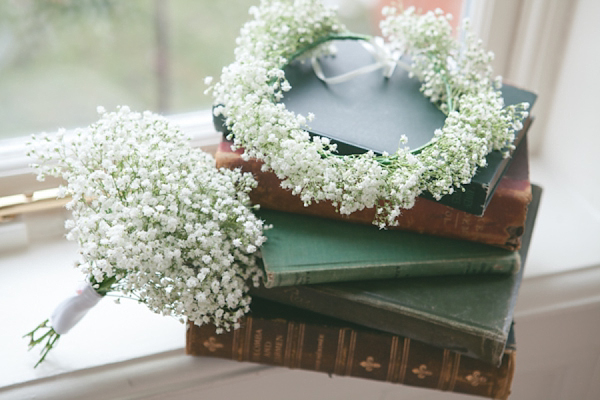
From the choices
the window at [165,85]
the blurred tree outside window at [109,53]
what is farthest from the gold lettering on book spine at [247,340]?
the blurred tree outside window at [109,53]

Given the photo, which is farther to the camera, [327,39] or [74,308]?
[327,39]

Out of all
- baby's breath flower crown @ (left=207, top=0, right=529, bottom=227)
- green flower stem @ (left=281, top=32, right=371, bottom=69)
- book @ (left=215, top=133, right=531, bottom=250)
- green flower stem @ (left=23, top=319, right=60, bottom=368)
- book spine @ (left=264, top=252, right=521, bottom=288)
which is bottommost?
green flower stem @ (left=23, top=319, right=60, bottom=368)

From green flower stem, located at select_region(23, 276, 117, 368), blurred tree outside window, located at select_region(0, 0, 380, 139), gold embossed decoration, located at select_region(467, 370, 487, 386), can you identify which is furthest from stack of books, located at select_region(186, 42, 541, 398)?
blurred tree outside window, located at select_region(0, 0, 380, 139)

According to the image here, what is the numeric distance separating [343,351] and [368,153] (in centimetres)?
29

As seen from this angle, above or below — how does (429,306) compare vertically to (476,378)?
above

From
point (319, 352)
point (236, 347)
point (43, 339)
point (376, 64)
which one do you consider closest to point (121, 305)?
point (43, 339)

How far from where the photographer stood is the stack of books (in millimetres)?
765

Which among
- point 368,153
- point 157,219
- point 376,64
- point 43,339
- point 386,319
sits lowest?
point 43,339

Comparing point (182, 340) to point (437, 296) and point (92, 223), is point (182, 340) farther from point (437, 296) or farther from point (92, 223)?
point (437, 296)

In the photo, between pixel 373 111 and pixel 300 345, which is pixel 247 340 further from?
pixel 373 111

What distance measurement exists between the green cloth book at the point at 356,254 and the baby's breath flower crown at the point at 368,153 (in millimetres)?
45

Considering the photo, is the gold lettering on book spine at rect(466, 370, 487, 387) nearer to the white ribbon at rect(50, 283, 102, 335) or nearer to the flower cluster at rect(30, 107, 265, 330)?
the flower cluster at rect(30, 107, 265, 330)

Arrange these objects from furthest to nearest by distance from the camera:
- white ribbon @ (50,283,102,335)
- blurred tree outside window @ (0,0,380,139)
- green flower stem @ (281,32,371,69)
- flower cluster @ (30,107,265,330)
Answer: blurred tree outside window @ (0,0,380,139), green flower stem @ (281,32,371,69), white ribbon @ (50,283,102,335), flower cluster @ (30,107,265,330)

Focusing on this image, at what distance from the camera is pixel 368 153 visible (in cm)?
71
